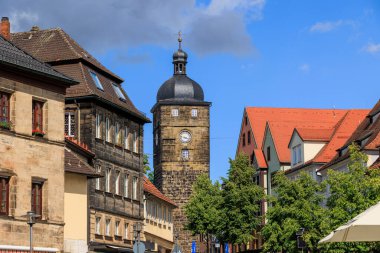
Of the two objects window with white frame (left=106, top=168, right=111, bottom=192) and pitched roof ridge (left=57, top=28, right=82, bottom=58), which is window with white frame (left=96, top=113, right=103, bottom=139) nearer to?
window with white frame (left=106, top=168, right=111, bottom=192)

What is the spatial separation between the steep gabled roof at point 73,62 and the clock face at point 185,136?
6635 cm

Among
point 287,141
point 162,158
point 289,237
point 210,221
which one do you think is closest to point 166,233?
point 210,221

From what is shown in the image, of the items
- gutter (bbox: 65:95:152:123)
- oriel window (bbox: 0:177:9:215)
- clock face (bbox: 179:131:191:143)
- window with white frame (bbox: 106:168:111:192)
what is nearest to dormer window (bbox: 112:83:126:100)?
gutter (bbox: 65:95:152:123)

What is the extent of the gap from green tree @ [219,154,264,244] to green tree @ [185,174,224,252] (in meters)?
0.83

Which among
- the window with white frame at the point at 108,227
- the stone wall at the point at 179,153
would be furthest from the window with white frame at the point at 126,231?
the stone wall at the point at 179,153

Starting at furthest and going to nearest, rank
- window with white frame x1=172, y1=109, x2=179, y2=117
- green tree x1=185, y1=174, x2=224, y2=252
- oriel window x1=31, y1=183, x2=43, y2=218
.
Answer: window with white frame x1=172, y1=109, x2=179, y2=117 < green tree x1=185, y1=174, x2=224, y2=252 < oriel window x1=31, y1=183, x2=43, y2=218

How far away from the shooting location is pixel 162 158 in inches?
5202

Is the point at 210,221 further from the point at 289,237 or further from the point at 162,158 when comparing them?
the point at 162,158

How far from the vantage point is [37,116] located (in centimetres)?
4000

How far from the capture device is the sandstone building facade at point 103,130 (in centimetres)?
6025

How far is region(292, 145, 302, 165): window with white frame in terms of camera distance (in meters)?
80.7

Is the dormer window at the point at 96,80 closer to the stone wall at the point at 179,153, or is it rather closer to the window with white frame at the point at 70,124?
the window with white frame at the point at 70,124

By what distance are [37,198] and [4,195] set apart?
82.4 inches

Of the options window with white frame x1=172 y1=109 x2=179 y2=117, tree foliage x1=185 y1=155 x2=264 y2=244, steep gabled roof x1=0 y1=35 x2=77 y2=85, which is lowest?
tree foliage x1=185 y1=155 x2=264 y2=244
